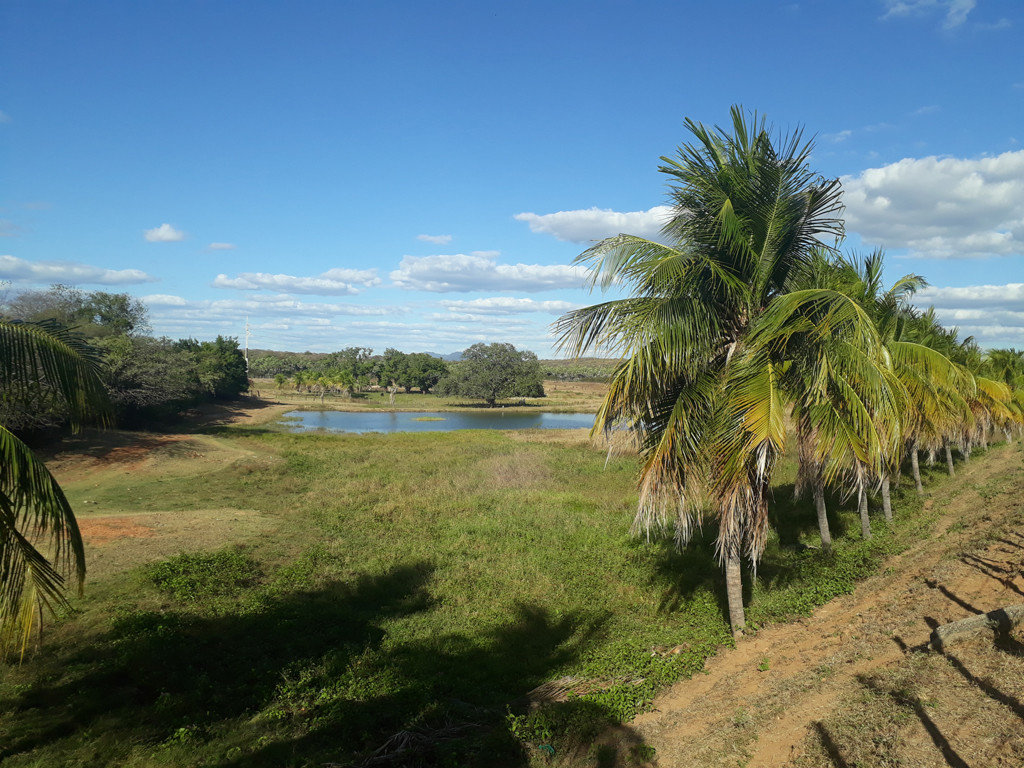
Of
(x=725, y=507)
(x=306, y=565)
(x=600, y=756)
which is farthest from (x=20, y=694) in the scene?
(x=725, y=507)

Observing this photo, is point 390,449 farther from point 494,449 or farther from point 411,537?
point 411,537

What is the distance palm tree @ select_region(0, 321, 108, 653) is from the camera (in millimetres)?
4301

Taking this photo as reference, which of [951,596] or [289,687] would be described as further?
[951,596]

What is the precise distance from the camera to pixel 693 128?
22.4 ft

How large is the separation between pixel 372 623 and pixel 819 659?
22.5 ft

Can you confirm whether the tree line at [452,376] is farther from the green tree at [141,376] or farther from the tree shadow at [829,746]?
the tree shadow at [829,746]

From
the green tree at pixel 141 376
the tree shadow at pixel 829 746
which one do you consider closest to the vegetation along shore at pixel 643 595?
the tree shadow at pixel 829 746

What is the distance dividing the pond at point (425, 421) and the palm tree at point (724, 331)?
43.8 m

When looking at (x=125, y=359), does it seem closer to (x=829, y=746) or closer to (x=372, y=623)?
(x=372, y=623)

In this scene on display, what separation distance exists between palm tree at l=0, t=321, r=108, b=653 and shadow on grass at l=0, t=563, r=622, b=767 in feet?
7.92

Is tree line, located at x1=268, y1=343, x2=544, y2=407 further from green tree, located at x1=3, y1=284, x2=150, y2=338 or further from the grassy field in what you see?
the grassy field

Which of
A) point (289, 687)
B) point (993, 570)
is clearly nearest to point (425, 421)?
point (289, 687)

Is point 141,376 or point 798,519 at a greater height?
point 141,376

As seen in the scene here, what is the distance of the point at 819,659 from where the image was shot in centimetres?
690
